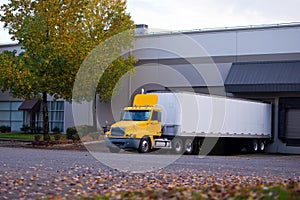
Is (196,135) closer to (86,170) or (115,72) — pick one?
(115,72)

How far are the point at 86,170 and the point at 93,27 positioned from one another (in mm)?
23885

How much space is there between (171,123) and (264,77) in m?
12.4

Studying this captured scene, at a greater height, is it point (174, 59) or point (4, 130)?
point (174, 59)

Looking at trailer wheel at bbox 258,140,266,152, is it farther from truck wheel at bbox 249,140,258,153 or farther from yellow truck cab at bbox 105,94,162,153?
yellow truck cab at bbox 105,94,162,153

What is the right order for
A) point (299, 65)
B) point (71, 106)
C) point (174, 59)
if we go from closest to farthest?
point (299, 65) → point (174, 59) → point (71, 106)

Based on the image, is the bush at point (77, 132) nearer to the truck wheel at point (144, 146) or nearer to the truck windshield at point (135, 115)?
the truck windshield at point (135, 115)

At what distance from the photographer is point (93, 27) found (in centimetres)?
A: 4181

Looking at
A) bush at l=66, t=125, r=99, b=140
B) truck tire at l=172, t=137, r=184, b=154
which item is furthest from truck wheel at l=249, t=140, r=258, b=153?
bush at l=66, t=125, r=99, b=140

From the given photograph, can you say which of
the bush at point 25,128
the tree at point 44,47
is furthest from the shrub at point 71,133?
the bush at point 25,128

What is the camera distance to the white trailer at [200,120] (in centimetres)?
3203

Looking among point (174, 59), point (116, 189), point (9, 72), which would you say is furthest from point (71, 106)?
point (116, 189)

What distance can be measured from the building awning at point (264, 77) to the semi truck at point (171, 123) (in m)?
7.84

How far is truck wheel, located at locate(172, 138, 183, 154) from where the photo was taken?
105 ft

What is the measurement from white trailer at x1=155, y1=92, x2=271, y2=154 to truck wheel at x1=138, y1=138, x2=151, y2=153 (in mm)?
503
